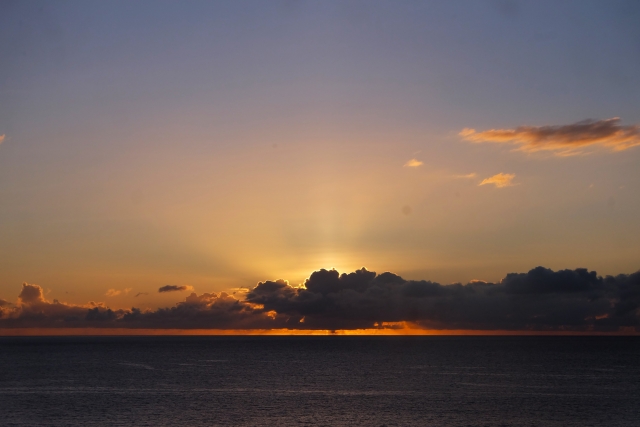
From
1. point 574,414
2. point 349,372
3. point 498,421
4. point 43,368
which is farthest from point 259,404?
point 43,368

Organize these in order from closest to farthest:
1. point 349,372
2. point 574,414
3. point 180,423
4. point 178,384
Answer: point 180,423
point 574,414
point 178,384
point 349,372

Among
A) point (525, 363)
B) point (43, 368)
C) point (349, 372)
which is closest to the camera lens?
point (349, 372)

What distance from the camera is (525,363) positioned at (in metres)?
173

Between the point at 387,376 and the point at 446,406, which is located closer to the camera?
the point at 446,406

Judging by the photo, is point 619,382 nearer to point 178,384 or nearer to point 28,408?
point 178,384

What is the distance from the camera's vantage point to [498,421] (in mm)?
77500

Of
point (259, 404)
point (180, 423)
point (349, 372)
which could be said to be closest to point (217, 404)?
point (259, 404)

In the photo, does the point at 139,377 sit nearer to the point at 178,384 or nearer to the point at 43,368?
the point at 178,384

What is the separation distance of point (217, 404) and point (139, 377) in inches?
1924

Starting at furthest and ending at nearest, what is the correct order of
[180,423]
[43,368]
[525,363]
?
1. [525,363]
2. [43,368]
3. [180,423]

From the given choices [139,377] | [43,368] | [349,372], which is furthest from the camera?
[43,368]

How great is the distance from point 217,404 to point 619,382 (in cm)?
8077

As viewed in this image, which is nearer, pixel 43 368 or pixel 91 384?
pixel 91 384

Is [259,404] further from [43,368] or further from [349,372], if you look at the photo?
[43,368]
